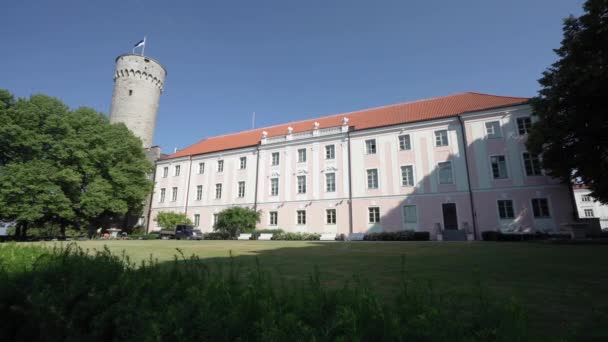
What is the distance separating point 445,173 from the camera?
94.7ft

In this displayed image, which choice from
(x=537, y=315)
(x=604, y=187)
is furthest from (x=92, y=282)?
(x=604, y=187)

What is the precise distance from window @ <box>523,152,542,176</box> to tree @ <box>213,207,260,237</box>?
84.6 ft

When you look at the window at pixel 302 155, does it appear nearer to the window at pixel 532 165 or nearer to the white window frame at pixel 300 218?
the white window frame at pixel 300 218

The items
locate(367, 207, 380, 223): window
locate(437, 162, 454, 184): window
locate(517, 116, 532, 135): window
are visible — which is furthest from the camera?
locate(367, 207, 380, 223): window

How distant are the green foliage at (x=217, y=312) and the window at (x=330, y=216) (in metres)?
28.1

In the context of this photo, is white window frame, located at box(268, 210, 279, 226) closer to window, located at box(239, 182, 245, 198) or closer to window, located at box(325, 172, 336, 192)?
window, located at box(239, 182, 245, 198)

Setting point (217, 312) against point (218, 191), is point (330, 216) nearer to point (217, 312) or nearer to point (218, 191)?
point (218, 191)

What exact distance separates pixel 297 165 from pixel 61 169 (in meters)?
23.8

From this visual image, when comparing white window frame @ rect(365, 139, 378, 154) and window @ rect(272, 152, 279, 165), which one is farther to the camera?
window @ rect(272, 152, 279, 165)

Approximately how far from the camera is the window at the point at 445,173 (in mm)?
28547

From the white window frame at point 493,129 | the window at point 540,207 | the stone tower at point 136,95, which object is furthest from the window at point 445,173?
the stone tower at point 136,95

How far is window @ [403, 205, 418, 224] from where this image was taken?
28.8 m

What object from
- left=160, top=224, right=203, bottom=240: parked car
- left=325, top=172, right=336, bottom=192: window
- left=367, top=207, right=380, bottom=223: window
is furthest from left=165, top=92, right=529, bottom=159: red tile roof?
left=160, top=224, right=203, bottom=240: parked car

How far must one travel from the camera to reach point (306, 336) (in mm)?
1886
